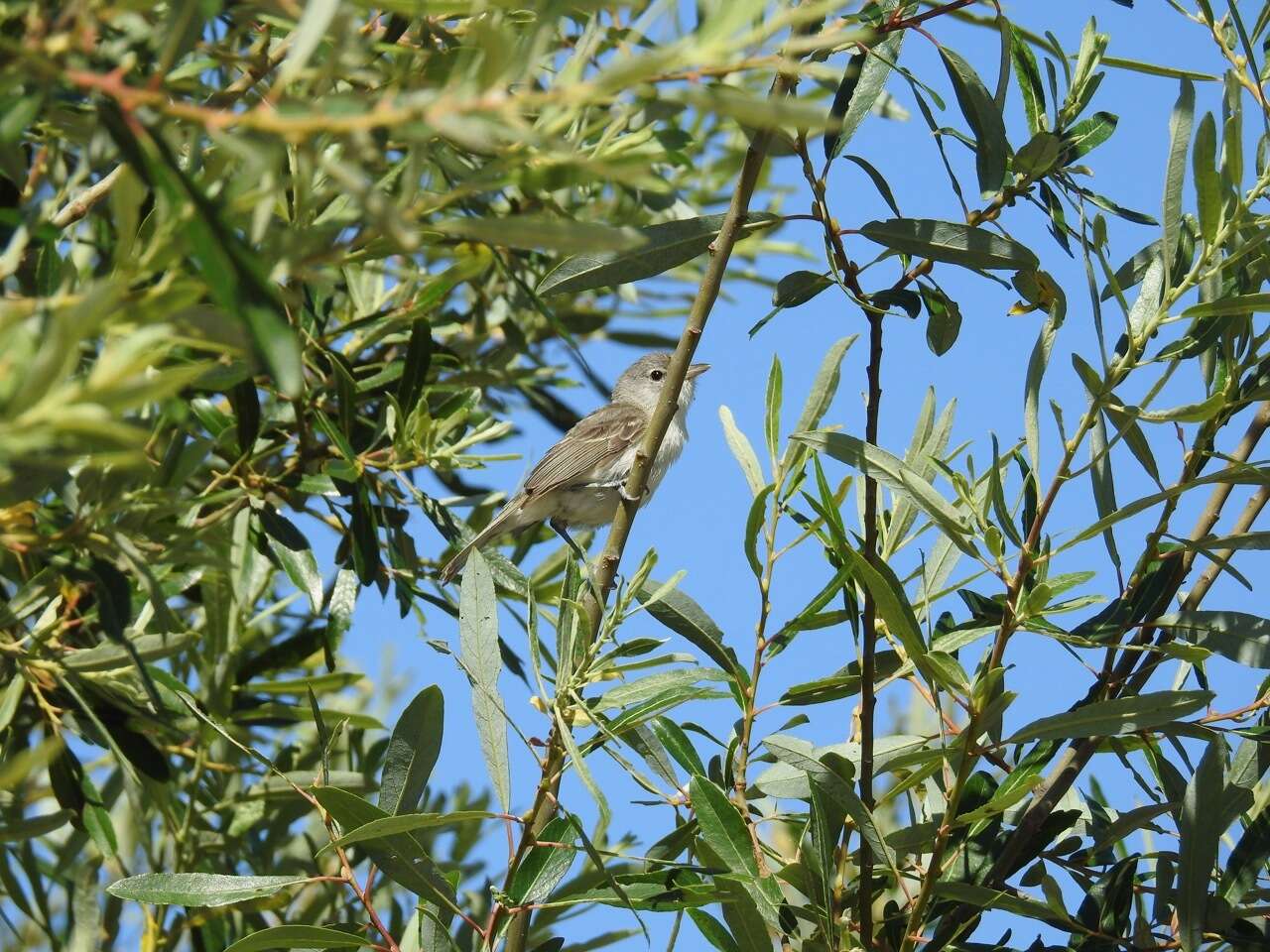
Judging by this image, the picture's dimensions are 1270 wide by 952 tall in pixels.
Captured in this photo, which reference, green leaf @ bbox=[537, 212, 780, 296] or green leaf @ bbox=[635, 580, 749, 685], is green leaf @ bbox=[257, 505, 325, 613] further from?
green leaf @ bbox=[537, 212, 780, 296]

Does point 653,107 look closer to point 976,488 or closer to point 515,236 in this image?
point 515,236

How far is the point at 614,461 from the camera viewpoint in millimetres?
6852

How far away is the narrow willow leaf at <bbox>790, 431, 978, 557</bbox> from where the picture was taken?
86.3 inches

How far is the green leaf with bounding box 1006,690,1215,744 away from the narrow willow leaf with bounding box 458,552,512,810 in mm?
854

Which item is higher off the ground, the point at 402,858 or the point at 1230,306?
the point at 1230,306

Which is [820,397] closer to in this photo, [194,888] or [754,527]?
[754,527]

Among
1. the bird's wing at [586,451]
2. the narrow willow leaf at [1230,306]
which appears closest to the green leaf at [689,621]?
the narrow willow leaf at [1230,306]

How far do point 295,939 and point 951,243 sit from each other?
152cm

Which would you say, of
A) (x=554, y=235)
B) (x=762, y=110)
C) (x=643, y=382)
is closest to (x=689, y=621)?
(x=554, y=235)

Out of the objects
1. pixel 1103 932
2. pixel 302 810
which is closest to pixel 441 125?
pixel 1103 932

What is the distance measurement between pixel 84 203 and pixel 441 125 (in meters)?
1.56

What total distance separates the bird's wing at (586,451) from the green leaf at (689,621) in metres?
3.82

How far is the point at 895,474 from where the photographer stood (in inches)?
87.0

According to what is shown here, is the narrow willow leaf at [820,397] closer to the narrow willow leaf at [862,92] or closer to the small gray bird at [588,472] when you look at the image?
the narrow willow leaf at [862,92]
